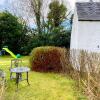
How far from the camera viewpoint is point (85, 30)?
18.9 meters

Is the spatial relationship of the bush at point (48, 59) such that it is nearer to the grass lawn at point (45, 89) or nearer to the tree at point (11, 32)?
the grass lawn at point (45, 89)

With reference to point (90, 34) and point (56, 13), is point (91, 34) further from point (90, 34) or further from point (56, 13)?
point (56, 13)

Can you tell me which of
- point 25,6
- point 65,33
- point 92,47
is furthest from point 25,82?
point 25,6

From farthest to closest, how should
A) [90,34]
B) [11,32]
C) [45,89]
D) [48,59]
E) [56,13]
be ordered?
1. [56,13]
2. [11,32]
3. [90,34]
4. [48,59]
5. [45,89]

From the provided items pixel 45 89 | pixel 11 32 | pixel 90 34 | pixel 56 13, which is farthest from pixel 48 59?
pixel 56 13

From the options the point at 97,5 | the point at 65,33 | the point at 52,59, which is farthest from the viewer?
the point at 65,33

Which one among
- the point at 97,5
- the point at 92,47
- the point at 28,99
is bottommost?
the point at 28,99

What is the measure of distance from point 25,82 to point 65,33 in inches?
572

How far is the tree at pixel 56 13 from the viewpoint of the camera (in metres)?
33.5

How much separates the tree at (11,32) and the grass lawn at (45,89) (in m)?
15.7

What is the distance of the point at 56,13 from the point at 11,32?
5370 millimetres

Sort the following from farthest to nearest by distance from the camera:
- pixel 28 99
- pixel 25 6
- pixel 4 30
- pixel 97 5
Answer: pixel 25 6 → pixel 4 30 → pixel 97 5 → pixel 28 99

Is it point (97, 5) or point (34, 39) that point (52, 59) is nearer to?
point (97, 5)

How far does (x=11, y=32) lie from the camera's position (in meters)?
32.0
